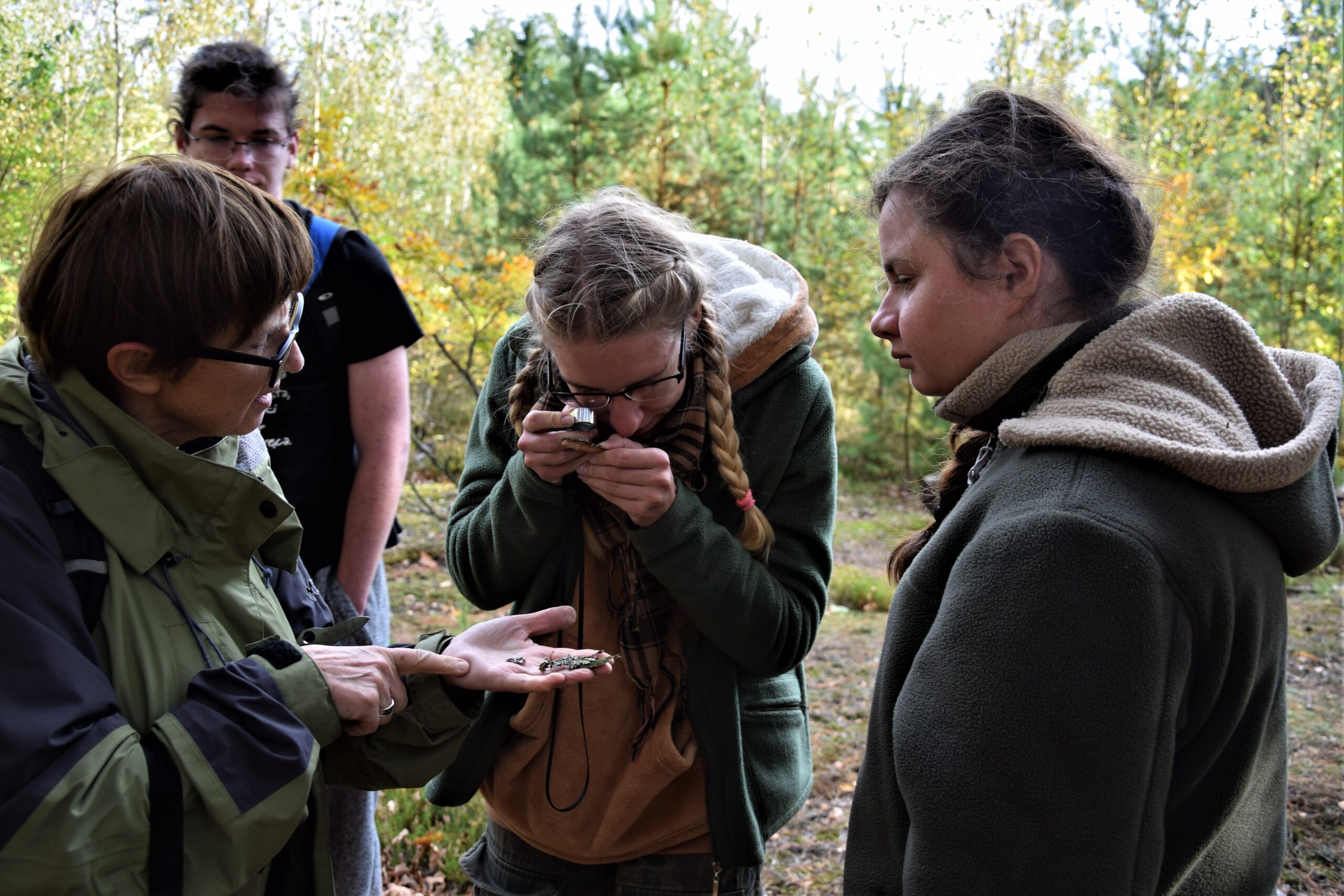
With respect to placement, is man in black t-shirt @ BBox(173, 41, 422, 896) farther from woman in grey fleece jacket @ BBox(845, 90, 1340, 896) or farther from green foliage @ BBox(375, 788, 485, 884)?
woman in grey fleece jacket @ BBox(845, 90, 1340, 896)

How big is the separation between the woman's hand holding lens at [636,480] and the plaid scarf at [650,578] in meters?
0.11

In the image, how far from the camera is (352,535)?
2.86 m

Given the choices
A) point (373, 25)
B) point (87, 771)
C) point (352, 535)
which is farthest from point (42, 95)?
point (373, 25)

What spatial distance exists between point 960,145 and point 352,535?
2.07m

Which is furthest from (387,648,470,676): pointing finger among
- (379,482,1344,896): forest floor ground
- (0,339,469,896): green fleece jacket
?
(379,482,1344,896): forest floor ground

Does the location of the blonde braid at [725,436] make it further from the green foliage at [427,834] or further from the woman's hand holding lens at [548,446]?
the green foliage at [427,834]

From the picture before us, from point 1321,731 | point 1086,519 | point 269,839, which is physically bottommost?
point 1321,731

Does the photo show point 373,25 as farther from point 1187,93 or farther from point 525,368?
point 525,368

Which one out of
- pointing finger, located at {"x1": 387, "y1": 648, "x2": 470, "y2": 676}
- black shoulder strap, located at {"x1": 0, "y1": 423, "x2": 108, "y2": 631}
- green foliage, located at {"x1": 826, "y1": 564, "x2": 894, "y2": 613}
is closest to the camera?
black shoulder strap, located at {"x1": 0, "y1": 423, "x2": 108, "y2": 631}

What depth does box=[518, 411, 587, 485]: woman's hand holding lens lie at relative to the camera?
1.91 m

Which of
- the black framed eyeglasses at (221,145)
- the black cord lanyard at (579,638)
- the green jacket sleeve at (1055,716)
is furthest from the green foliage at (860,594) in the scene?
the green jacket sleeve at (1055,716)

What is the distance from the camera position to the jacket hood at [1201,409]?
124 centimetres

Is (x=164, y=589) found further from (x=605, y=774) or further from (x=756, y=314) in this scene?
(x=756, y=314)

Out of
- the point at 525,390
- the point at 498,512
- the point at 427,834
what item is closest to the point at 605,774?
the point at 498,512
